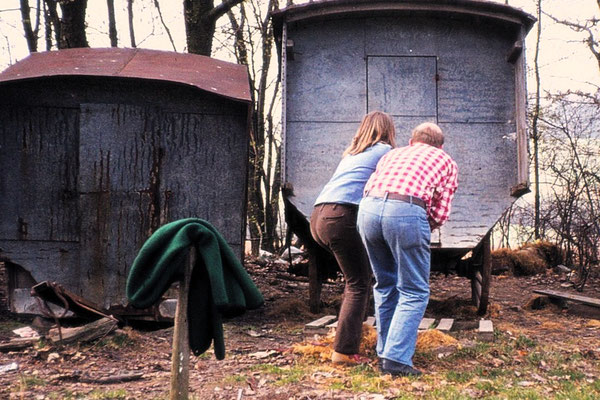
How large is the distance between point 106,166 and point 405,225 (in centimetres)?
345

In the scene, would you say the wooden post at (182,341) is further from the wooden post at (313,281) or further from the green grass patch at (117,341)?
the wooden post at (313,281)

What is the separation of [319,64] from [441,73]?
1.34m

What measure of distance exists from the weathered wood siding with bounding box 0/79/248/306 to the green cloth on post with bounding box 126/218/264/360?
12.0 feet

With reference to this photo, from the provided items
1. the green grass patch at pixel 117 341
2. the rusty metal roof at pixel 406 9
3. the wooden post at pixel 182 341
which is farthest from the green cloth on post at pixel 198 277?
the rusty metal roof at pixel 406 9

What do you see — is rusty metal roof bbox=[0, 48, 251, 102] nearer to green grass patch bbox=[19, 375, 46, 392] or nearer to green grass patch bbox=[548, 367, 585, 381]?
green grass patch bbox=[19, 375, 46, 392]

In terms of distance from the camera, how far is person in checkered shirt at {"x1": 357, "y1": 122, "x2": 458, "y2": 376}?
15.0 ft

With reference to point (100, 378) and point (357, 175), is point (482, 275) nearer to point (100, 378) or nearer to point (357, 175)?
point (357, 175)

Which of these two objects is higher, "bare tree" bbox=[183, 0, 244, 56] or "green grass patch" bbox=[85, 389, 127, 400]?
"bare tree" bbox=[183, 0, 244, 56]

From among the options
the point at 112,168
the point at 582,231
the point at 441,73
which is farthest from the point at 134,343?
the point at 582,231

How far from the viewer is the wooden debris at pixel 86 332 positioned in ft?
18.5

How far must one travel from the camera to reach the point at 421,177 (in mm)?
4668

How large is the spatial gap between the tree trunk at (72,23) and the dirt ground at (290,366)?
20.8ft

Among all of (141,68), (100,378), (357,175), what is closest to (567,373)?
(357,175)

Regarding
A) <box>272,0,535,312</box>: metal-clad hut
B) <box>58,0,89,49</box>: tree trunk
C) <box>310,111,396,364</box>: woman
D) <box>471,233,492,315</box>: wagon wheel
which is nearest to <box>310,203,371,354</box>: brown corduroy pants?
<box>310,111,396,364</box>: woman
